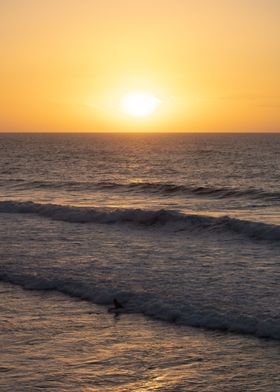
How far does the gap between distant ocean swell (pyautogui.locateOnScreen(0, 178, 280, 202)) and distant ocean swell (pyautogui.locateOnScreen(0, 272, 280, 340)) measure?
24.3 meters

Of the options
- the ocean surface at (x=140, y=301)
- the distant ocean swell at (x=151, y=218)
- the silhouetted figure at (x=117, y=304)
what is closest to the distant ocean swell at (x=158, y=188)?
the ocean surface at (x=140, y=301)

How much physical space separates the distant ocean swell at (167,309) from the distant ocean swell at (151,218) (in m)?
10.1

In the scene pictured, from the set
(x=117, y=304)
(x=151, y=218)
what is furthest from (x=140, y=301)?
(x=151, y=218)

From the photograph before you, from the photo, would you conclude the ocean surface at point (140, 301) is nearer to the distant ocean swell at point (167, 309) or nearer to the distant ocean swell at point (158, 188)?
the distant ocean swell at point (167, 309)

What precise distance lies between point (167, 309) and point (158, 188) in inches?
1336

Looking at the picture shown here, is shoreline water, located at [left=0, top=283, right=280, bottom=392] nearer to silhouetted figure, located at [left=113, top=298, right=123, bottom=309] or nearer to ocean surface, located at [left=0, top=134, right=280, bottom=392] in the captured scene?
ocean surface, located at [left=0, top=134, right=280, bottom=392]

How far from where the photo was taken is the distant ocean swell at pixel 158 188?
133 ft

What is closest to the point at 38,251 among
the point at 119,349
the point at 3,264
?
the point at 3,264

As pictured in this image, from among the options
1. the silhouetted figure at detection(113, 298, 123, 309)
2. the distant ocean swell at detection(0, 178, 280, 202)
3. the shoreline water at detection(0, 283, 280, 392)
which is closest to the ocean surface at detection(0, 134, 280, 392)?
the shoreline water at detection(0, 283, 280, 392)

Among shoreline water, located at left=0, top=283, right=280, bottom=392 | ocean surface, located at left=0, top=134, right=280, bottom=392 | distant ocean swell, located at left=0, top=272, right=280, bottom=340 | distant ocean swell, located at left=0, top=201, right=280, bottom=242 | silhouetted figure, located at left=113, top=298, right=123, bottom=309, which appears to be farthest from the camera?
distant ocean swell, located at left=0, top=201, right=280, bottom=242

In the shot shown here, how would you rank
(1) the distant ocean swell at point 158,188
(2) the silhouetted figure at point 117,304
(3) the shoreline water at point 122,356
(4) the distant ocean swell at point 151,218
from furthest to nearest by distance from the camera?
1. (1) the distant ocean swell at point 158,188
2. (4) the distant ocean swell at point 151,218
3. (2) the silhouetted figure at point 117,304
4. (3) the shoreline water at point 122,356

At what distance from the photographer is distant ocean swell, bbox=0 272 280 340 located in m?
11.3

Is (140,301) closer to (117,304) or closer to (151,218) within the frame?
(117,304)

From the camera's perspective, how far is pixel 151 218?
27797 millimetres
